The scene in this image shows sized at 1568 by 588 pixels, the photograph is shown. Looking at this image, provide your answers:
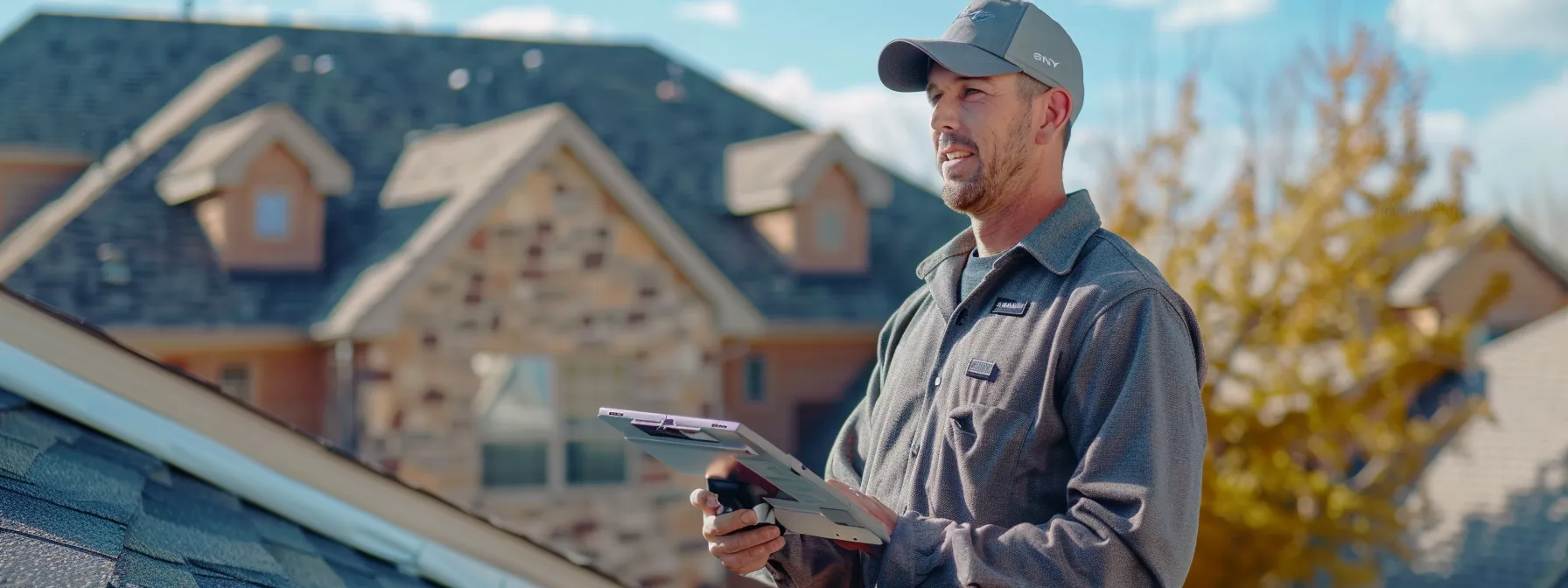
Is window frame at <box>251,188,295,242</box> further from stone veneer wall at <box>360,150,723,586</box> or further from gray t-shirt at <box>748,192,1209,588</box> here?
gray t-shirt at <box>748,192,1209,588</box>

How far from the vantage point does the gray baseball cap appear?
Answer: 8.01 ft

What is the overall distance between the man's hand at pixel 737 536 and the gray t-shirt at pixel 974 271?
584 mm

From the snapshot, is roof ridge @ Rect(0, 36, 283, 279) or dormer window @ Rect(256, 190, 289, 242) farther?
dormer window @ Rect(256, 190, 289, 242)

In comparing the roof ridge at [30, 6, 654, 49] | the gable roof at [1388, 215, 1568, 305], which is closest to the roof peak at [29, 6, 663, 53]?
the roof ridge at [30, 6, 654, 49]

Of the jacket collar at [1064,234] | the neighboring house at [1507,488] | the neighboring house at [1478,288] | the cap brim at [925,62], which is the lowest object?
the neighboring house at [1507,488]

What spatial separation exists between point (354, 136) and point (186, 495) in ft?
52.1

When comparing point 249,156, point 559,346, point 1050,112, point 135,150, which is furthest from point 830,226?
point 1050,112

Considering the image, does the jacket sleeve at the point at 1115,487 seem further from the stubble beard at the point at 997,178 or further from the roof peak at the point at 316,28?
the roof peak at the point at 316,28

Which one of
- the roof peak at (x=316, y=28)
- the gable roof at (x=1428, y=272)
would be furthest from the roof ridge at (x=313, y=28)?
the gable roof at (x=1428, y=272)

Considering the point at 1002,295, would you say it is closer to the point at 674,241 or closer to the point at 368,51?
the point at 674,241

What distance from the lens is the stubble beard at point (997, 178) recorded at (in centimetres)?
248

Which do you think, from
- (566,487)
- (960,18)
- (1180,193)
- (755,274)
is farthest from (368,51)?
(960,18)

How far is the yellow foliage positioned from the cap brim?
12440 millimetres

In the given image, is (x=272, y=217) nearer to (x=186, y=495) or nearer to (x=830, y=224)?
(x=830, y=224)
